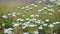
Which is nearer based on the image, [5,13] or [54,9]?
[54,9]

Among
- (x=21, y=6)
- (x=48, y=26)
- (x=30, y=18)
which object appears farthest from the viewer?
(x=21, y=6)

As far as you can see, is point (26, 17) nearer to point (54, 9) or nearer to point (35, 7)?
point (35, 7)

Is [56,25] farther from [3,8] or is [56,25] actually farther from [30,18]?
[3,8]

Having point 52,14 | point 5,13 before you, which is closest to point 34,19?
point 52,14

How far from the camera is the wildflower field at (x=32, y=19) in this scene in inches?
52.6

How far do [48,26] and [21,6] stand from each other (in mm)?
380

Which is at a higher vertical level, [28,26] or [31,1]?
[31,1]

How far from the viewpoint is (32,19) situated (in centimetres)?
138

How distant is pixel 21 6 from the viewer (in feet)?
5.13

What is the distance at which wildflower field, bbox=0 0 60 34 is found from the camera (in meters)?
1.33

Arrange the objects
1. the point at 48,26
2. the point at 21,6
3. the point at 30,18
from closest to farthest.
Answer: 1. the point at 48,26
2. the point at 30,18
3. the point at 21,6

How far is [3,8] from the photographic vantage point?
161cm

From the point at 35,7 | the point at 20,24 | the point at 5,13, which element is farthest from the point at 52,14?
the point at 5,13

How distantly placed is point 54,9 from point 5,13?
0.46 meters
